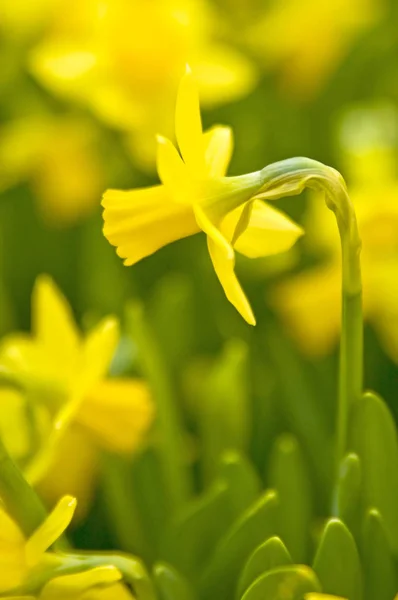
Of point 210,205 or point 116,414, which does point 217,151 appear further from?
point 116,414

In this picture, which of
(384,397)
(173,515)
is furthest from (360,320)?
(384,397)

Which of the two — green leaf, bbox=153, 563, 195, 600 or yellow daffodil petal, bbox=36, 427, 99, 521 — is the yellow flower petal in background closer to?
yellow daffodil petal, bbox=36, 427, 99, 521

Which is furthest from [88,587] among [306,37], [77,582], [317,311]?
[306,37]

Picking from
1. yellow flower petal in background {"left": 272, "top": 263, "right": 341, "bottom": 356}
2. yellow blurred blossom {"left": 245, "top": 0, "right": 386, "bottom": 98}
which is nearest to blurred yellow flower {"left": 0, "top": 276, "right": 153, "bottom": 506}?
yellow flower petal in background {"left": 272, "top": 263, "right": 341, "bottom": 356}

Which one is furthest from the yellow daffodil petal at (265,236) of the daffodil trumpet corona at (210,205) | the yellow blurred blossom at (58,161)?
the yellow blurred blossom at (58,161)

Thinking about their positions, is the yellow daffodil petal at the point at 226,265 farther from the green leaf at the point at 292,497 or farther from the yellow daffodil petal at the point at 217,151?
the green leaf at the point at 292,497
